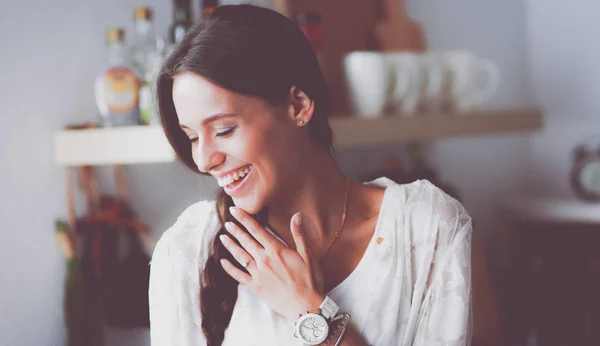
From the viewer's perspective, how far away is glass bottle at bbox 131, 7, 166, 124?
3.31ft

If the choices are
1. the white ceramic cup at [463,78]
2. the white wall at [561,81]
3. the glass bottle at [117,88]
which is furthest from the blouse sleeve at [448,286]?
the white wall at [561,81]

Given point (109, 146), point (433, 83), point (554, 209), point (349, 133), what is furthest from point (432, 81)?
point (109, 146)

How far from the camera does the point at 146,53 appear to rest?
41.7 inches

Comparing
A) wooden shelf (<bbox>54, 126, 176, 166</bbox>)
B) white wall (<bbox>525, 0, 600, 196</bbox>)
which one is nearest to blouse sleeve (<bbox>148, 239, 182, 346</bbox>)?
wooden shelf (<bbox>54, 126, 176, 166</bbox>)

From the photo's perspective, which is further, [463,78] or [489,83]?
[489,83]

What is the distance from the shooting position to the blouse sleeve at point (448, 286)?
28.9 inches

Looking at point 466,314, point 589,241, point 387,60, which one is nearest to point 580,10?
point 589,241

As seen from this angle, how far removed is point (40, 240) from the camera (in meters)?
0.89

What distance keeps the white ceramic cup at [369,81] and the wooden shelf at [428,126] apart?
0.03m

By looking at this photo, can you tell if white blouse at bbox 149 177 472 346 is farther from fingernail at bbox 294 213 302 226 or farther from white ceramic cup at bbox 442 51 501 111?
white ceramic cup at bbox 442 51 501 111

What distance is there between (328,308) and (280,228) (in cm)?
12

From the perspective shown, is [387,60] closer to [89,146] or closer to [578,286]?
[89,146]

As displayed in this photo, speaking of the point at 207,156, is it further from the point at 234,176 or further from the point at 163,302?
the point at 163,302

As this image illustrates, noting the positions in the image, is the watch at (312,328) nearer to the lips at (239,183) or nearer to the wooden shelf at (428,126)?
the lips at (239,183)
